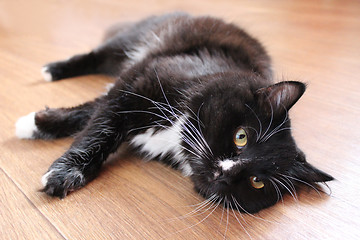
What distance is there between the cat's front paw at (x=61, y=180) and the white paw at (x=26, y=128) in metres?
0.29

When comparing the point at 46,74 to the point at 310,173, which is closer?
the point at 310,173

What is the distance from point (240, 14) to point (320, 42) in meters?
1.20

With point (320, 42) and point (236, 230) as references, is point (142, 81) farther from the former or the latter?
point (320, 42)

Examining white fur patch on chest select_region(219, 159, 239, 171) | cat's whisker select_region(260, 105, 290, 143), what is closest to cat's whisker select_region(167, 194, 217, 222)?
white fur patch on chest select_region(219, 159, 239, 171)

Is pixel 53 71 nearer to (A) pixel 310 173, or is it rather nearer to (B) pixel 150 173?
(B) pixel 150 173

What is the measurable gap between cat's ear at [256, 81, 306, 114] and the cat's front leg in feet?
1.76

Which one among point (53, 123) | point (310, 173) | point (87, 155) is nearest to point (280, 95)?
point (310, 173)

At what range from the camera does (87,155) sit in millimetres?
1130

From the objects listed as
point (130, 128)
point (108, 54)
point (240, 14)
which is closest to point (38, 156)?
point (130, 128)

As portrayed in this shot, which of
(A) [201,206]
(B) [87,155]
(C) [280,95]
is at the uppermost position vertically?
(C) [280,95]

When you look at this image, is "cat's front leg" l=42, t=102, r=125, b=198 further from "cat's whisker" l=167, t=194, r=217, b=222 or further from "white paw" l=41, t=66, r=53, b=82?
"white paw" l=41, t=66, r=53, b=82

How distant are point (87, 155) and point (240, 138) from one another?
0.54 m

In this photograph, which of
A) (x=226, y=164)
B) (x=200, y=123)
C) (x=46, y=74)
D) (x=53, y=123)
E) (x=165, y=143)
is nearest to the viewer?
(x=226, y=164)

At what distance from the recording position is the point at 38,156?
1.20 m
